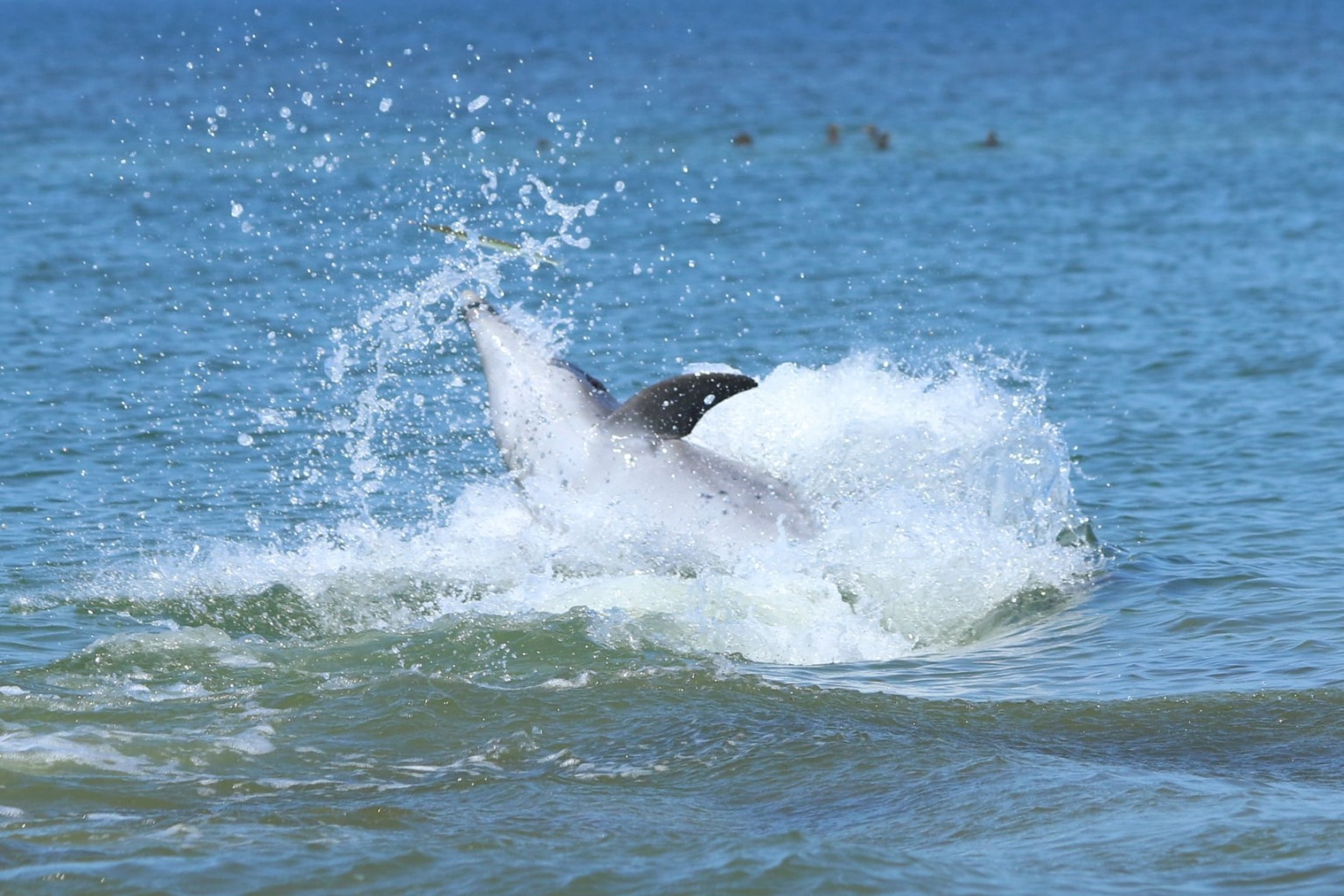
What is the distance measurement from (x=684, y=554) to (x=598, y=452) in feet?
2.68

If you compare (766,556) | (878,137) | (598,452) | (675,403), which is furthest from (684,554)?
(878,137)

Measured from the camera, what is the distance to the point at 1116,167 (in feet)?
109

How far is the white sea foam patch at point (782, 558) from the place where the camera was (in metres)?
10.8

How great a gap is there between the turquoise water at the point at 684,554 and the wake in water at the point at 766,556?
4 cm

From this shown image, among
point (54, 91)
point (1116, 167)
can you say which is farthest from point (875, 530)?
point (54, 91)

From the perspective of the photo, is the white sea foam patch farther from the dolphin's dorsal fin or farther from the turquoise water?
the dolphin's dorsal fin

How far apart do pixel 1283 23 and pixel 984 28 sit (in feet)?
45.7

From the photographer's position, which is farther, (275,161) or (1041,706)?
(275,161)

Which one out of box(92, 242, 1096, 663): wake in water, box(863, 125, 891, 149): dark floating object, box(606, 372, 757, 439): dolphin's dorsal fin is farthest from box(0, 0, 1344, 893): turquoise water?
box(863, 125, 891, 149): dark floating object

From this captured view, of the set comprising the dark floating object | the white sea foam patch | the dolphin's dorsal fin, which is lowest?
the white sea foam patch

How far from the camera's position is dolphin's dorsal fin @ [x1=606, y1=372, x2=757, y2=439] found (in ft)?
35.3

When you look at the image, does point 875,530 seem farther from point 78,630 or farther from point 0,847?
point 0,847

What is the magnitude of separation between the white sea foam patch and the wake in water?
16 mm

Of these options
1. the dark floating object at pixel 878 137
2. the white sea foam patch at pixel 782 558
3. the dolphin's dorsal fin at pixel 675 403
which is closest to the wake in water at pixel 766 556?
the white sea foam patch at pixel 782 558
